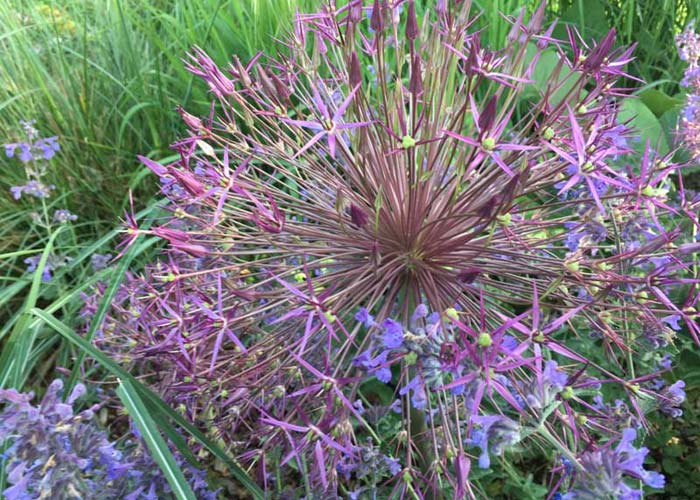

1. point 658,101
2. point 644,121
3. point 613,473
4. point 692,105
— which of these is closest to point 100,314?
point 613,473

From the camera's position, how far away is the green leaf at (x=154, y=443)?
1.07 m

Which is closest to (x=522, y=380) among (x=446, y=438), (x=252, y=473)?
(x=446, y=438)

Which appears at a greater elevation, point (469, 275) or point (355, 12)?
point (355, 12)

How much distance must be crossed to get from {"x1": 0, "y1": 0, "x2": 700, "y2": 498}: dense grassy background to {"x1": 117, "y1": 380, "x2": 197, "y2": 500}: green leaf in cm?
138

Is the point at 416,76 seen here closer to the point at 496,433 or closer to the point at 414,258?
the point at 414,258

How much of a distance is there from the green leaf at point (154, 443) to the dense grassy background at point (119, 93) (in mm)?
1375

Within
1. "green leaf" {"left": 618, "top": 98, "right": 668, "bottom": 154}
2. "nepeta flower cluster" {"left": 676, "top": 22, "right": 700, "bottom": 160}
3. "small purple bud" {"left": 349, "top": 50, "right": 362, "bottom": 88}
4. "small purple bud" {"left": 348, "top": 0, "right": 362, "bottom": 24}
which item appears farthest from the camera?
"green leaf" {"left": 618, "top": 98, "right": 668, "bottom": 154}

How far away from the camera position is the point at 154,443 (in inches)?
42.7

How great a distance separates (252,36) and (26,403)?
77.0 inches

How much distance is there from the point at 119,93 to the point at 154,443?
2.29 metres

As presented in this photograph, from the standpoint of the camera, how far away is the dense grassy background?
99.7 inches

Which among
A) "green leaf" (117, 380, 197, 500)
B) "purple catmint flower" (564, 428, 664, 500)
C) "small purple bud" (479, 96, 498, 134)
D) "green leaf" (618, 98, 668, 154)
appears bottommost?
"green leaf" (618, 98, 668, 154)

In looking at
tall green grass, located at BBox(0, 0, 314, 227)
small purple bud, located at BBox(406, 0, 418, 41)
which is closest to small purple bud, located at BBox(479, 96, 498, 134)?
small purple bud, located at BBox(406, 0, 418, 41)

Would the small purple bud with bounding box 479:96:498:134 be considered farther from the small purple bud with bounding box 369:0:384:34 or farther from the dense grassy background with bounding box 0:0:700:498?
the dense grassy background with bounding box 0:0:700:498
